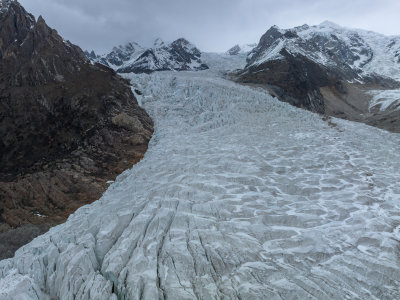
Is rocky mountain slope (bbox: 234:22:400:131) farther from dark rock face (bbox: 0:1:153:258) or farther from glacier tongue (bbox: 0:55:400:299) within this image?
glacier tongue (bbox: 0:55:400:299)

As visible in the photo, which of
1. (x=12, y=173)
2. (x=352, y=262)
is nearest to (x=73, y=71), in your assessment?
(x=12, y=173)

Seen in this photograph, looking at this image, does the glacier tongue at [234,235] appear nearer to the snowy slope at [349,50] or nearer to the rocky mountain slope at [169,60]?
the snowy slope at [349,50]

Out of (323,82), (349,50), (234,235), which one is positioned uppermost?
(349,50)

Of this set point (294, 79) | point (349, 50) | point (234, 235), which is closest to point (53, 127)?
point (234, 235)

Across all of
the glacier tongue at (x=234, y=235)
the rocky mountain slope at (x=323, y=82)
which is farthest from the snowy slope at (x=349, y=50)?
the glacier tongue at (x=234, y=235)

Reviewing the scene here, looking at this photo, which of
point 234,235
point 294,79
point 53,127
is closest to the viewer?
point 234,235

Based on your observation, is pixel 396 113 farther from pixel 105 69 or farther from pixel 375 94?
pixel 105 69

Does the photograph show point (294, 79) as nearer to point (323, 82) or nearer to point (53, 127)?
point (323, 82)
